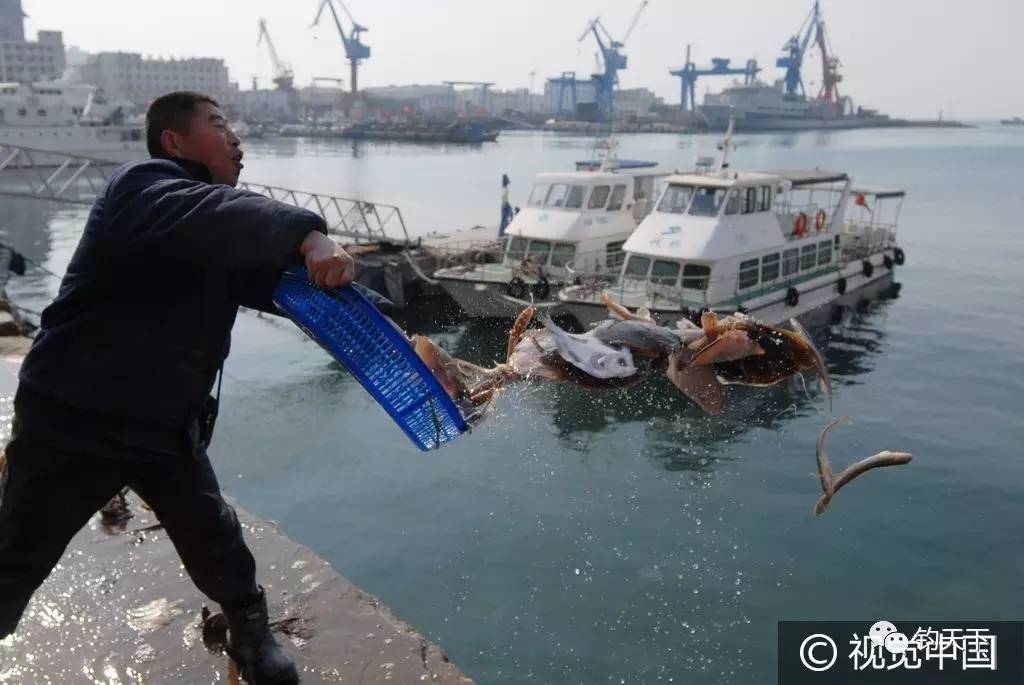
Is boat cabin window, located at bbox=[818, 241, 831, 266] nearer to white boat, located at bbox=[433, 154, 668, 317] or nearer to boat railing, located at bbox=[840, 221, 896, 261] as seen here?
boat railing, located at bbox=[840, 221, 896, 261]

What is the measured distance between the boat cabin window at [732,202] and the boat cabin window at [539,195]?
5678mm

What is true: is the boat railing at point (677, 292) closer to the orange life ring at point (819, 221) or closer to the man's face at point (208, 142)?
the orange life ring at point (819, 221)

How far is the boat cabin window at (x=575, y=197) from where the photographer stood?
22422mm

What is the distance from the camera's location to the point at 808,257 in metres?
22.0

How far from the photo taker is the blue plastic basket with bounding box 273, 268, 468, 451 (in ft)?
9.43

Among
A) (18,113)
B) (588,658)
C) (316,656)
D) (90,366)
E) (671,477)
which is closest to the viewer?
(90,366)

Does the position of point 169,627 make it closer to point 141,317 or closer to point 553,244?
point 141,317

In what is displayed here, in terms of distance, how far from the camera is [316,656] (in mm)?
3900

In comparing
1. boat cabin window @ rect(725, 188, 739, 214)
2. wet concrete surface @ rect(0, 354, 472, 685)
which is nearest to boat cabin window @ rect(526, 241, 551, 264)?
boat cabin window @ rect(725, 188, 739, 214)

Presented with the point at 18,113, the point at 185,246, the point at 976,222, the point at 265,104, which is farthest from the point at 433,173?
the point at 265,104

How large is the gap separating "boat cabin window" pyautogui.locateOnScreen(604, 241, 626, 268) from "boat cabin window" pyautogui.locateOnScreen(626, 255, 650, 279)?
2.86m

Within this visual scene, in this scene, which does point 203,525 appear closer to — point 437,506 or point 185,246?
point 185,246

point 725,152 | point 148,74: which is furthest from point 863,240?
point 148,74

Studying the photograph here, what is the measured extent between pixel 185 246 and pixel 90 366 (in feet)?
2.14
